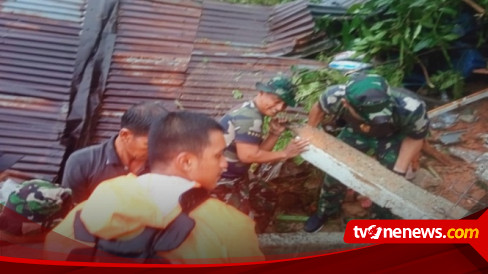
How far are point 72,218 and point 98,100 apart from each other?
0.18 m

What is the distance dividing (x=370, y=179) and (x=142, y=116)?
1.26ft

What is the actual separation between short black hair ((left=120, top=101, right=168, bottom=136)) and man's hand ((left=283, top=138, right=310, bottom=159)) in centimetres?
20

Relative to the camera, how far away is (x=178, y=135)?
2.75ft

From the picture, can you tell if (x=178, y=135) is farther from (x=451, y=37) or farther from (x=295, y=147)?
(x=451, y=37)

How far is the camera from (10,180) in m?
0.80

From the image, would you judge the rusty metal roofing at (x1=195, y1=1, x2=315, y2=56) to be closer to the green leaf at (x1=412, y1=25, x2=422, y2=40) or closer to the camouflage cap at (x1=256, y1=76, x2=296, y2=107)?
the camouflage cap at (x1=256, y1=76, x2=296, y2=107)

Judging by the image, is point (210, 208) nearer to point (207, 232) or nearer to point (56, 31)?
point (207, 232)

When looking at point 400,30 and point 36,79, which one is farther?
point 400,30

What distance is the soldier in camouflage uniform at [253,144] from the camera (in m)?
0.86

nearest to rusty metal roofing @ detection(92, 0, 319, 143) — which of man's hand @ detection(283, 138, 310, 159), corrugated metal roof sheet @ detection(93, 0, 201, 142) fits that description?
corrugated metal roof sheet @ detection(93, 0, 201, 142)

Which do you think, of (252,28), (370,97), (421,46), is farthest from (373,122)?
(252,28)

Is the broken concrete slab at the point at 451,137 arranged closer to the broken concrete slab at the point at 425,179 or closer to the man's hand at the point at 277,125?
the broken concrete slab at the point at 425,179

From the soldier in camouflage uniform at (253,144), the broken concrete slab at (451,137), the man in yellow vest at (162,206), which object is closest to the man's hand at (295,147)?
the soldier in camouflage uniform at (253,144)

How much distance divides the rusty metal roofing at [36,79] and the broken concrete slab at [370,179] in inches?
14.3
